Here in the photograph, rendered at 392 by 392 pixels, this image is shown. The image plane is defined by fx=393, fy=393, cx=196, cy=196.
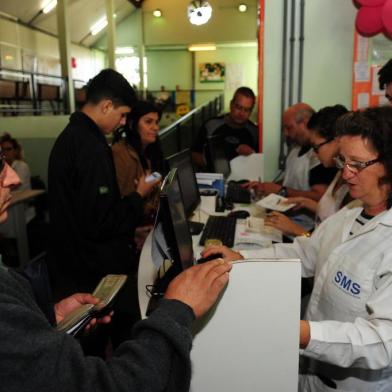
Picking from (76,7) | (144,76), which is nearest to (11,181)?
(76,7)

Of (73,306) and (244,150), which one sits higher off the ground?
(244,150)

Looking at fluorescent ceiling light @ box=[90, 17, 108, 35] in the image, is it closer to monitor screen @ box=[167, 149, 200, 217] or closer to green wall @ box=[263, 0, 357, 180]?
green wall @ box=[263, 0, 357, 180]

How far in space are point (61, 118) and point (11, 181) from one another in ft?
19.8

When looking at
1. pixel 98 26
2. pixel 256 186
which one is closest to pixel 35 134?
pixel 256 186

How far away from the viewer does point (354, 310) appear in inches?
44.2

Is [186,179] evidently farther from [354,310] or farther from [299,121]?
[354,310]

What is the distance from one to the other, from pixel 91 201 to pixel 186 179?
2.20ft

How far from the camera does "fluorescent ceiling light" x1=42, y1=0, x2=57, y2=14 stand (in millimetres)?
9453

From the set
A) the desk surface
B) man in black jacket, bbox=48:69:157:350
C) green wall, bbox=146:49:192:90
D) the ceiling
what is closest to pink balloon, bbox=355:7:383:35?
the desk surface

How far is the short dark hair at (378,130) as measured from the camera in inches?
45.4

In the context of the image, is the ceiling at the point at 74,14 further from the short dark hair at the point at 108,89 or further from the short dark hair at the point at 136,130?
the short dark hair at the point at 108,89

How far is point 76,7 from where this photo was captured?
9883 millimetres

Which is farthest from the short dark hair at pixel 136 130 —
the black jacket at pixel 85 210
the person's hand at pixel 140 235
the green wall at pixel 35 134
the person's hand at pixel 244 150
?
the green wall at pixel 35 134

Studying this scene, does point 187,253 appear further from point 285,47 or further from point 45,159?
point 45,159
